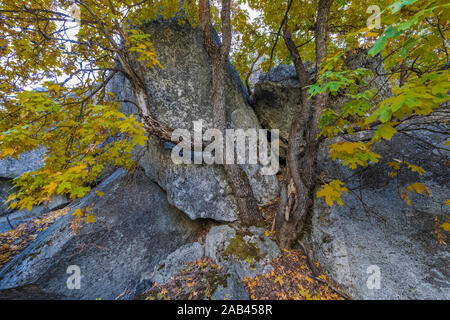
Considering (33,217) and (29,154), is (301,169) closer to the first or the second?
(33,217)

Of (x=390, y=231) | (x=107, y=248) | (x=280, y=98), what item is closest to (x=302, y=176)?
(x=390, y=231)

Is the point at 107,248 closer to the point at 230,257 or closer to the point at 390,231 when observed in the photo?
the point at 230,257

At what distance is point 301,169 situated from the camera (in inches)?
132

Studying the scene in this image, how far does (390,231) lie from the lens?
2.65 meters

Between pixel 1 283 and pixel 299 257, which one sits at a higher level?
pixel 299 257

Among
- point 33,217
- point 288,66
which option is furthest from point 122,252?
point 288,66

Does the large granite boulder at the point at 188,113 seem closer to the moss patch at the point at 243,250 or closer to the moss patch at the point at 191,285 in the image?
the moss patch at the point at 243,250

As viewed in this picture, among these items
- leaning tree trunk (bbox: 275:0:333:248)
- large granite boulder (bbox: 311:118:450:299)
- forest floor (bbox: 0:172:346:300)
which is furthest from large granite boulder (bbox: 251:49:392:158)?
forest floor (bbox: 0:172:346:300)

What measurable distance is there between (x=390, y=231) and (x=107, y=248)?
5229 millimetres

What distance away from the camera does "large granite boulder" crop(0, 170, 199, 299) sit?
2848 millimetres

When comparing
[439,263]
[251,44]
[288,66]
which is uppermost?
[251,44]

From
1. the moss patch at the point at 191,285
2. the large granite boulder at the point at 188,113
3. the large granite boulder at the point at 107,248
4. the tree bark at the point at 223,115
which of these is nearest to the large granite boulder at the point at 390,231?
the tree bark at the point at 223,115

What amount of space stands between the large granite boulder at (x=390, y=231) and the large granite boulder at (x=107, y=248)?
2818 millimetres

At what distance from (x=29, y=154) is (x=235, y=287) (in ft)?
30.9
